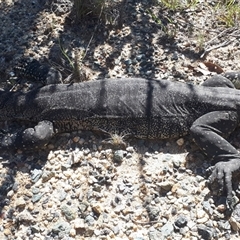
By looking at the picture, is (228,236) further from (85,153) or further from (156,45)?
(156,45)

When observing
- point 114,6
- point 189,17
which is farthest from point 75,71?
point 189,17

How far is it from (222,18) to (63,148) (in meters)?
3.71

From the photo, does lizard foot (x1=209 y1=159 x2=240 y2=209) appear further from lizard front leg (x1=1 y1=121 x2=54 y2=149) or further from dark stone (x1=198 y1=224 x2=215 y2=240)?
lizard front leg (x1=1 y1=121 x2=54 y2=149)

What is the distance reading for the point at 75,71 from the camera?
6641 mm

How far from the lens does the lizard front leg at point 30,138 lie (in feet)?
19.0

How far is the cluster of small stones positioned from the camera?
187 inches

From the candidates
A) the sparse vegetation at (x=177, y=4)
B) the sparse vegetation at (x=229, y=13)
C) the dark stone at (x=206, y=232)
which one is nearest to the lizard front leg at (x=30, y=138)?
the dark stone at (x=206, y=232)

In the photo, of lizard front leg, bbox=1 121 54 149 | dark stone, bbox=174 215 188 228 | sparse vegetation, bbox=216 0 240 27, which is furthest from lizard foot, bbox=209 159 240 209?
sparse vegetation, bbox=216 0 240 27

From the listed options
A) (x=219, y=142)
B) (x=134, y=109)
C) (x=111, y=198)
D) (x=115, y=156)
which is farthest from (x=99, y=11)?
(x=111, y=198)

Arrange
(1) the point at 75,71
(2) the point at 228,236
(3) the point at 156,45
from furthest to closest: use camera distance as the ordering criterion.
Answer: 1. (3) the point at 156,45
2. (1) the point at 75,71
3. (2) the point at 228,236

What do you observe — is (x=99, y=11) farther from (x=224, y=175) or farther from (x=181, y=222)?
(x=181, y=222)

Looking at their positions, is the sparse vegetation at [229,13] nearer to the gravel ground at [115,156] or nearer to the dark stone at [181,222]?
the gravel ground at [115,156]

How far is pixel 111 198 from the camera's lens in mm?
5129

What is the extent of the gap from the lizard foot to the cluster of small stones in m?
0.13
